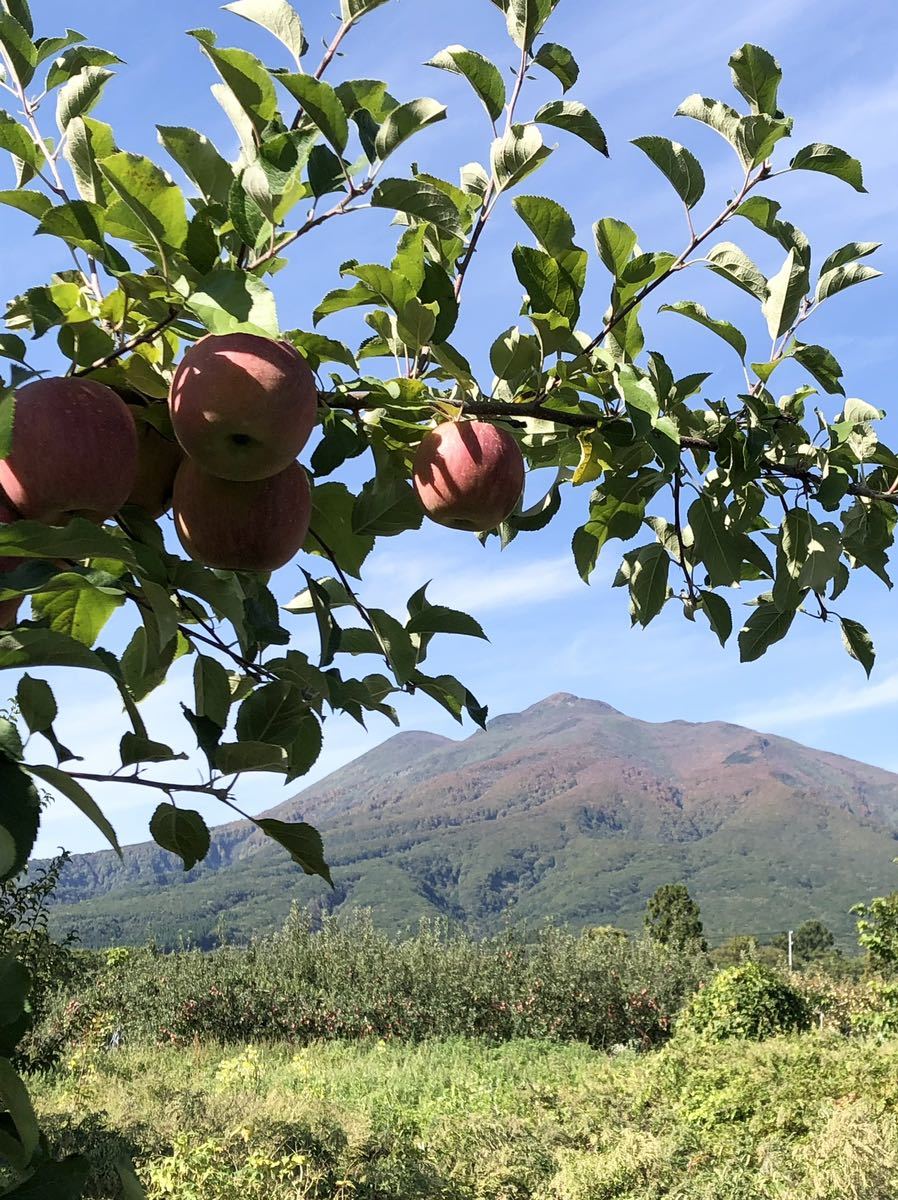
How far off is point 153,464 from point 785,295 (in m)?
0.69

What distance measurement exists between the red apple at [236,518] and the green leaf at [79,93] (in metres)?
0.30

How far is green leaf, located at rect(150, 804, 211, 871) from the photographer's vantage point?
0.87 meters

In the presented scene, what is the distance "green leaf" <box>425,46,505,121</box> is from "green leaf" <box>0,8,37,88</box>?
1.04 ft

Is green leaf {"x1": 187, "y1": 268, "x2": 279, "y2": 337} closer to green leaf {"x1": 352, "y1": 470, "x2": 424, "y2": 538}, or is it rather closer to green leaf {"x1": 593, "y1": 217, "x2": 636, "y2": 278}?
green leaf {"x1": 352, "y1": 470, "x2": 424, "y2": 538}

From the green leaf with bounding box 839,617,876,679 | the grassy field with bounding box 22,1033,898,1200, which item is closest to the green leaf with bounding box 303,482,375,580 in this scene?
the green leaf with bounding box 839,617,876,679

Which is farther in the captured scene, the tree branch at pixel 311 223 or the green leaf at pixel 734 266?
the green leaf at pixel 734 266

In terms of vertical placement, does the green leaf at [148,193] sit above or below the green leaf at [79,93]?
below

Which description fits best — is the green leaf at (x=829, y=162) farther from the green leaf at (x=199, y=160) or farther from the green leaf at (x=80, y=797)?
the green leaf at (x=80, y=797)

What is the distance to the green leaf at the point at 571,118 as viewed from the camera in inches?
32.4

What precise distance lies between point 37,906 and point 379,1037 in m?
6.61

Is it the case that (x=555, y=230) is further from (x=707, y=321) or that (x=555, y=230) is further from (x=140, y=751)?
(x=140, y=751)

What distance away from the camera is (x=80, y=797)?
0.73 meters

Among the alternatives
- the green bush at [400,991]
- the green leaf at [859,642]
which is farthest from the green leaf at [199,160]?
the green bush at [400,991]

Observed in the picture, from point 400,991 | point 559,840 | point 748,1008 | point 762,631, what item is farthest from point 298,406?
point 559,840
